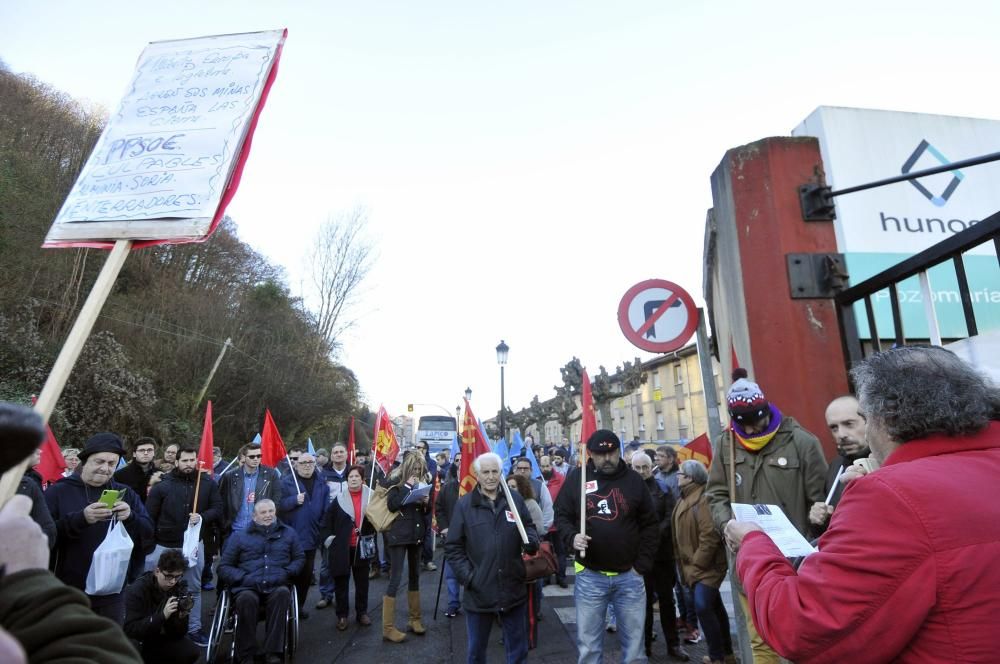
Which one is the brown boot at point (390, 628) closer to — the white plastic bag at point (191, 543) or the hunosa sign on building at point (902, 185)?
the white plastic bag at point (191, 543)

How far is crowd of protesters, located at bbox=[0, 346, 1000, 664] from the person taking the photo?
133 cm

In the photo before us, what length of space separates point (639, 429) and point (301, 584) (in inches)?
1840

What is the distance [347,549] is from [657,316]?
4809 millimetres

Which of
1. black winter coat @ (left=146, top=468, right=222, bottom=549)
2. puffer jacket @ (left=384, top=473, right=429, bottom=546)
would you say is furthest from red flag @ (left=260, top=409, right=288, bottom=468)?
puffer jacket @ (left=384, top=473, right=429, bottom=546)

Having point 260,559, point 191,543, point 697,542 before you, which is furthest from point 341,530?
point 697,542

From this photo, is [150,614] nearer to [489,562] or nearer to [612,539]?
[489,562]

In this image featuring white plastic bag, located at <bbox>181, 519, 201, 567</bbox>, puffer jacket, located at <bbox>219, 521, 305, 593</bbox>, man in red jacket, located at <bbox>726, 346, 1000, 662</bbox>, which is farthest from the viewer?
white plastic bag, located at <bbox>181, 519, 201, 567</bbox>

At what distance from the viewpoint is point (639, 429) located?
50.4m

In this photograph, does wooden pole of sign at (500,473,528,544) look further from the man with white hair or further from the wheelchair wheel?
the wheelchair wheel

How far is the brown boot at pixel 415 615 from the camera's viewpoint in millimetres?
6518

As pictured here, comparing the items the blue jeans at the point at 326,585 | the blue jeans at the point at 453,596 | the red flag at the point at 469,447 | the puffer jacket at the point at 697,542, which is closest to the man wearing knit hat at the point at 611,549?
the puffer jacket at the point at 697,542

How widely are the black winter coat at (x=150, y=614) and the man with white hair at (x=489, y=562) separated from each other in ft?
7.93

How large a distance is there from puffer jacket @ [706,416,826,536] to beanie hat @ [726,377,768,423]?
0.23m

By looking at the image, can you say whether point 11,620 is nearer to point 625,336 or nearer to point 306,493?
point 625,336
